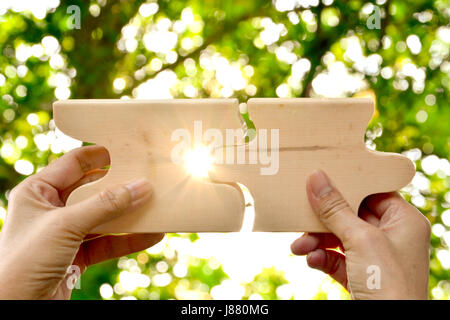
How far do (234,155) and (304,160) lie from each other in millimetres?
200

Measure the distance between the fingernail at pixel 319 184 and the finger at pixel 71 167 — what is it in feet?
2.26

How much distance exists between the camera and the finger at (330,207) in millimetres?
1143

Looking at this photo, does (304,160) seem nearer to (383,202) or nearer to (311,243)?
(383,202)

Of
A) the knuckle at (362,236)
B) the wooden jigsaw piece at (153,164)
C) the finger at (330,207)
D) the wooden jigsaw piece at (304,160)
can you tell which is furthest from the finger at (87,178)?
the knuckle at (362,236)

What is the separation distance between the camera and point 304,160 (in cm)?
122

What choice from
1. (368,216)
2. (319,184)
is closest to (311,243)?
(368,216)

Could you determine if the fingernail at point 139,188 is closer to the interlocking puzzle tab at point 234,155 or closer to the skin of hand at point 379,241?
the interlocking puzzle tab at point 234,155

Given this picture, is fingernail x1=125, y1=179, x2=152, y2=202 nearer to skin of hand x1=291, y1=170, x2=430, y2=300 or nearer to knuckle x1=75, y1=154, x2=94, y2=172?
knuckle x1=75, y1=154, x2=94, y2=172

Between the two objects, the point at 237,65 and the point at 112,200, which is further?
the point at 237,65

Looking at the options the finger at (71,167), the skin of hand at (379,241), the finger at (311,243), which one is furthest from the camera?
the finger at (311,243)

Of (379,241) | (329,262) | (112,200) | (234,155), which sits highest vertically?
(234,155)

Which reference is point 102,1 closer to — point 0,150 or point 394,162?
point 0,150

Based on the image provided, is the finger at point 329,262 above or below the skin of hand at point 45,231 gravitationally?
below

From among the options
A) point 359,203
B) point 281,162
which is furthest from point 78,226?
point 359,203
